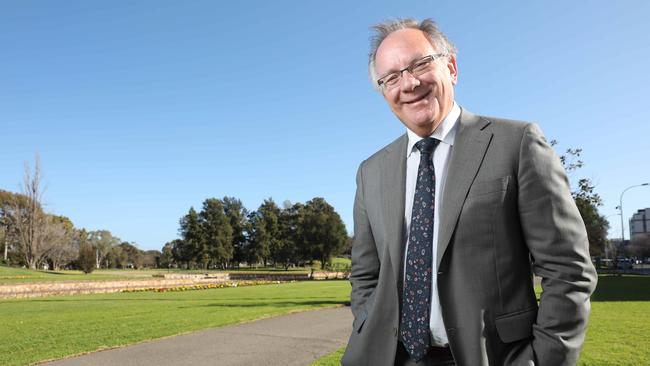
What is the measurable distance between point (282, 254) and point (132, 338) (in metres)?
70.1

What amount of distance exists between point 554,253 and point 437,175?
0.58 m

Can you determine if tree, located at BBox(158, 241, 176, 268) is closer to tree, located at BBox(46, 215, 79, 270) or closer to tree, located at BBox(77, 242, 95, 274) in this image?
tree, located at BBox(46, 215, 79, 270)

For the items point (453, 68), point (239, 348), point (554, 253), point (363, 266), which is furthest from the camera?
point (239, 348)

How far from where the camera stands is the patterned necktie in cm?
187

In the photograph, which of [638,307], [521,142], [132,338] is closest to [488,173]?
[521,142]

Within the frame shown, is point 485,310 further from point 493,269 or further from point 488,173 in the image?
point 488,173

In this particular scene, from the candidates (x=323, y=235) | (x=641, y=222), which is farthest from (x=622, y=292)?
(x=641, y=222)

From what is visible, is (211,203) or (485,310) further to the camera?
(211,203)

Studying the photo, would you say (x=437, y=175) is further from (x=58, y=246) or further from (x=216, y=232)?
(x=216, y=232)

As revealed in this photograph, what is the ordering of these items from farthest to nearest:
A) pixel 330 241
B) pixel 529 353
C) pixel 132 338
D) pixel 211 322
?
1. pixel 330 241
2. pixel 211 322
3. pixel 132 338
4. pixel 529 353

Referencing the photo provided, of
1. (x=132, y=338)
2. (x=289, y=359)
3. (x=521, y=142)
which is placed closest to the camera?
(x=521, y=142)

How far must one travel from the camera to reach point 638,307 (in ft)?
44.4

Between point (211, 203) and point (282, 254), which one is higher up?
point (211, 203)

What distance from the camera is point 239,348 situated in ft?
24.6
